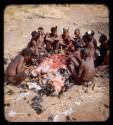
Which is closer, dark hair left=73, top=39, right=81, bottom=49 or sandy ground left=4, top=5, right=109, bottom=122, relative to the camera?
sandy ground left=4, top=5, right=109, bottom=122

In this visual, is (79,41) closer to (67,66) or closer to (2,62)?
(67,66)

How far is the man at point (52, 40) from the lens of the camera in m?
3.90

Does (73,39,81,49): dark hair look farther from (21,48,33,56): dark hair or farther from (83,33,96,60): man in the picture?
(21,48,33,56): dark hair

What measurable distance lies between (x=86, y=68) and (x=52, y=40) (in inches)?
18.2

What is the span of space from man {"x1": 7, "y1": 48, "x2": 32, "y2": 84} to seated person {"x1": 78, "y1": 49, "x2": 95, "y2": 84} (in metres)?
0.55

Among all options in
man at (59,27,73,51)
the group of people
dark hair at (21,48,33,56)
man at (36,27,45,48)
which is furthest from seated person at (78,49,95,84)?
dark hair at (21,48,33,56)

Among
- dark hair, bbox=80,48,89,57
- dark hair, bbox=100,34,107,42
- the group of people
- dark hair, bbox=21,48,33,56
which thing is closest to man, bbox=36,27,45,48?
the group of people

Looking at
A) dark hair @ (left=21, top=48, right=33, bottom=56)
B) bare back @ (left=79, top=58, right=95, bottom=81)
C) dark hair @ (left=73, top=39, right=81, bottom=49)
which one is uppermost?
dark hair @ (left=73, top=39, right=81, bottom=49)

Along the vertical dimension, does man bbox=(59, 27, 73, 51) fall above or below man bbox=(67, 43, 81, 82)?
above

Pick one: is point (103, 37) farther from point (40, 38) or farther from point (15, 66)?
point (15, 66)

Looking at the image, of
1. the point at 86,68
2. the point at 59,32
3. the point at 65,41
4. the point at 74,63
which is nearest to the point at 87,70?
the point at 86,68

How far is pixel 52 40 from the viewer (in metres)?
3.91

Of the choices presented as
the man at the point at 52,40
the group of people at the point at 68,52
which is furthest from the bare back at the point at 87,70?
the man at the point at 52,40

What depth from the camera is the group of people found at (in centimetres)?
388
